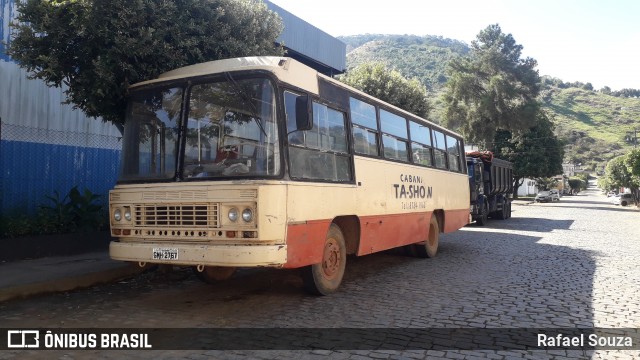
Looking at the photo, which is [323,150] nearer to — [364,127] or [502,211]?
[364,127]

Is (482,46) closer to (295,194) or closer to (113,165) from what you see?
(113,165)

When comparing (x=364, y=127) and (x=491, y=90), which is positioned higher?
(x=491, y=90)

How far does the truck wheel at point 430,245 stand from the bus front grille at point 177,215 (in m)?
6.45

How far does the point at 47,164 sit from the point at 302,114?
8500mm

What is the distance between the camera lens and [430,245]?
11336 millimetres

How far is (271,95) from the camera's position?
19.2 ft

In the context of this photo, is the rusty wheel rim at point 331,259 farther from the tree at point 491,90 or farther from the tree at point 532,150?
the tree at point 532,150

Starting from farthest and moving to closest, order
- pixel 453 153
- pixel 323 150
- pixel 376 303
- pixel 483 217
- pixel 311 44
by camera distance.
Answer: pixel 311 44 < pixel 483 217 < pixel 453 153 < pixel 323 150 < pixel 376 303

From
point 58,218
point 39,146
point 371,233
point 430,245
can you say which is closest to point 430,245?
point 430,245

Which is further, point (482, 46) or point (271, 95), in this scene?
point (482, 46)

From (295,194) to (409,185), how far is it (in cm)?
438

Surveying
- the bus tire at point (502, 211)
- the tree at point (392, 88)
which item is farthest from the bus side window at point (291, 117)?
the bus tire at point (502, 211)

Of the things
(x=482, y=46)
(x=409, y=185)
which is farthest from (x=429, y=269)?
(x=482, y=46)

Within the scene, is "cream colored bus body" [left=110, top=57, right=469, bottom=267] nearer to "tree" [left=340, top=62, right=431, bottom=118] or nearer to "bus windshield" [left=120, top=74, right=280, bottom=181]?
"bus windshield" [left=120, top=74, right=280, bottom=181]
